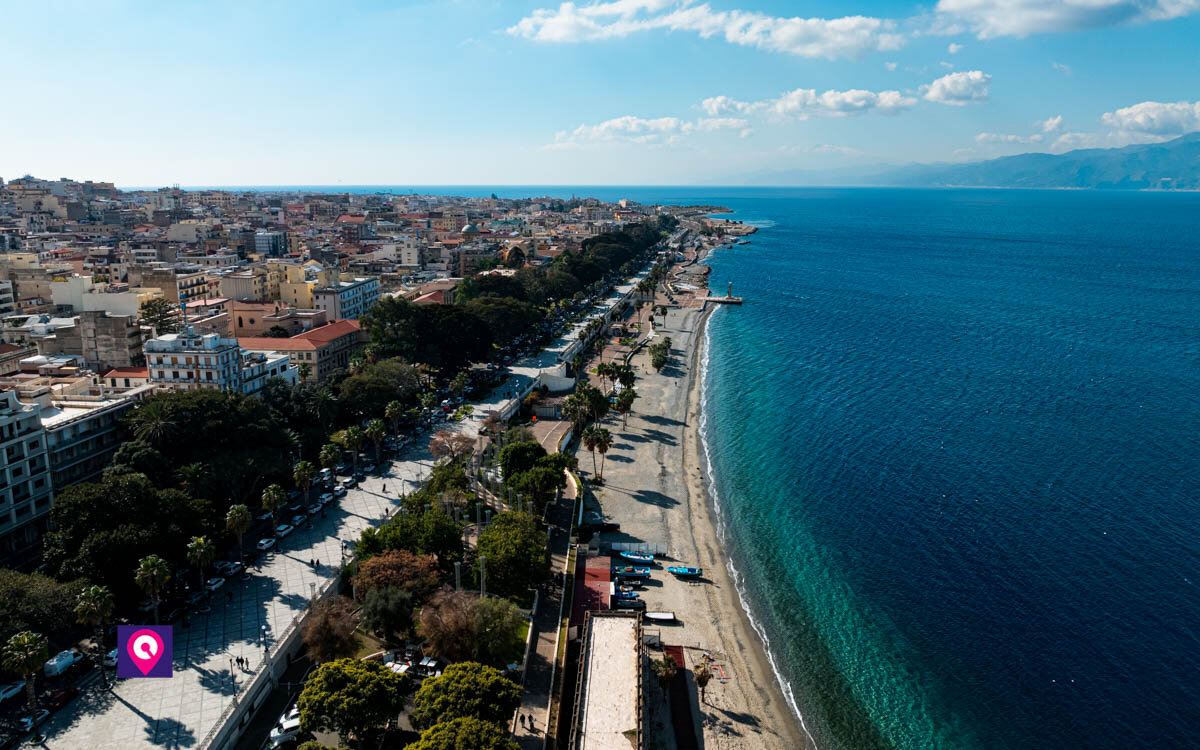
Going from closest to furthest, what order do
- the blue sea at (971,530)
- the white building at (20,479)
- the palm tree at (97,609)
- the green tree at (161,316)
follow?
the palm tree at (97,609) < the blue sea at (971,530) < the white building at (20,479) < the green tree at (161,316)

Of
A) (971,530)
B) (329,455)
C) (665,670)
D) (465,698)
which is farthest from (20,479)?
(971,530)

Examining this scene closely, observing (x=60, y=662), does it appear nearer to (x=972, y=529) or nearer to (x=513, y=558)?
(x=513, y=558)

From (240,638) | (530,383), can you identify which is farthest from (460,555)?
(530,383)

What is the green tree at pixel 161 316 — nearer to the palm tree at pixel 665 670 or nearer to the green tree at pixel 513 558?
the green tree at pixel 513 558

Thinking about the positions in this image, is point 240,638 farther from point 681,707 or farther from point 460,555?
point 681,707

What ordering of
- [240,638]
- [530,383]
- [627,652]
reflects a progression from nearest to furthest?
[627,652]
[240,638]
[530,383]

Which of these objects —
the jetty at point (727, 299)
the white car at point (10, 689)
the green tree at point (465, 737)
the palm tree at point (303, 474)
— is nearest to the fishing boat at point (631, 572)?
the green tree at point (465, 737)

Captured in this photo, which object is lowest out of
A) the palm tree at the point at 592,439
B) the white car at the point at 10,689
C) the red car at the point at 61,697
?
the red car at the point at 61,697
